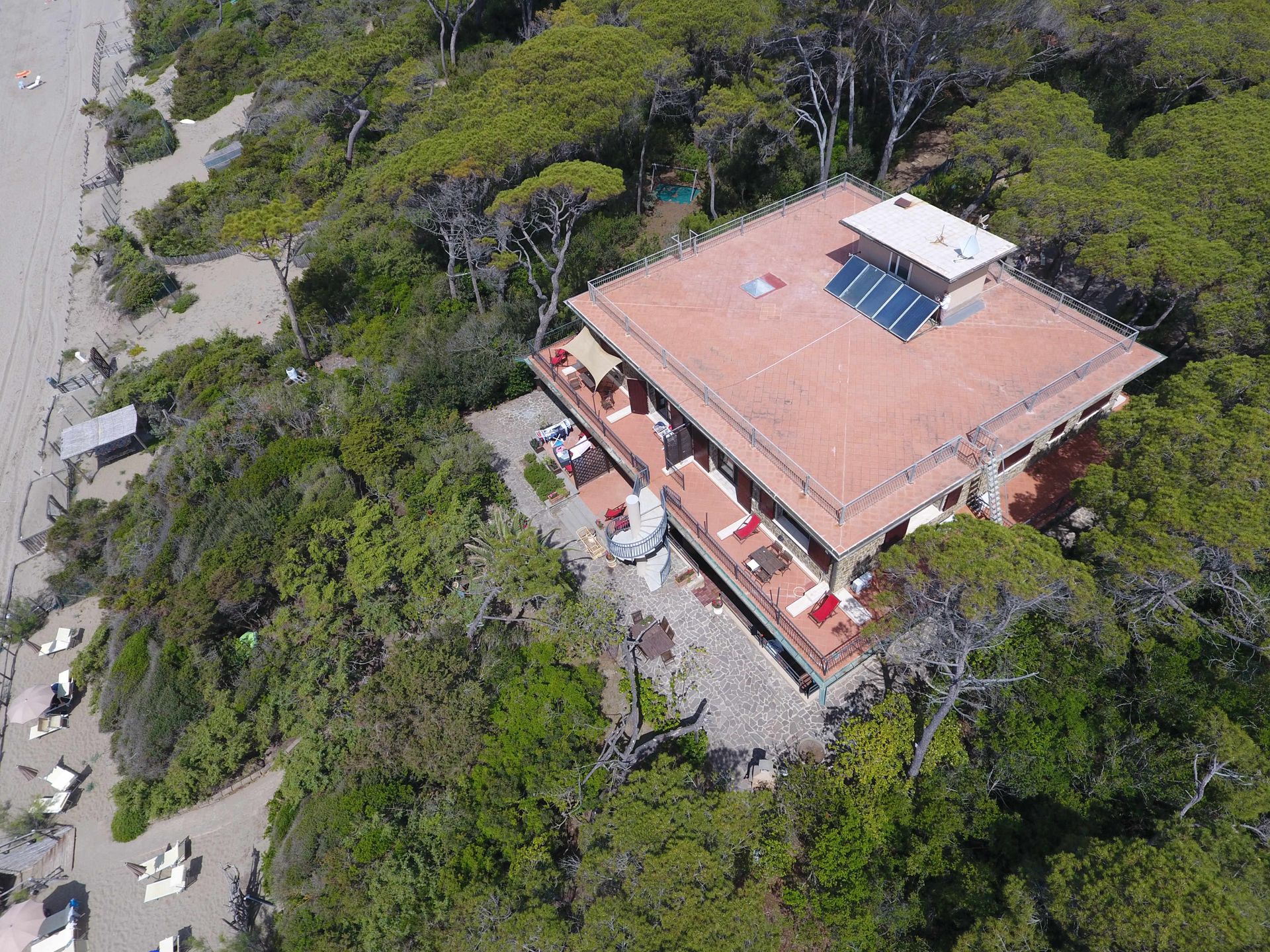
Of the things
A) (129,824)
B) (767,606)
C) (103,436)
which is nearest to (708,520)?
(767,606)

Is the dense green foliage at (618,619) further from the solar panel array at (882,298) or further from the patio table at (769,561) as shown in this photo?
the solar panel array at (882,298)

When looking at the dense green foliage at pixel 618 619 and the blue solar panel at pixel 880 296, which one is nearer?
the dense green foliage at pixel 618 619

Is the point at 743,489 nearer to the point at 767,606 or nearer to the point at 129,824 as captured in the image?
the point at 767,606

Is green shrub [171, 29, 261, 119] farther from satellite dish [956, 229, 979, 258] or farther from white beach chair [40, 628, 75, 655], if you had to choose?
satellite dish [956, 229, 979, 258]

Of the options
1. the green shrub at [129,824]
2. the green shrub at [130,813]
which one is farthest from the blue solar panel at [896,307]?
the green shrub at [129,824]

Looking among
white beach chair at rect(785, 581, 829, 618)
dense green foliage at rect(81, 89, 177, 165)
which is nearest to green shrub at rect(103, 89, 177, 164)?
dense green foliage at rect(81, 89, 177, 165)
